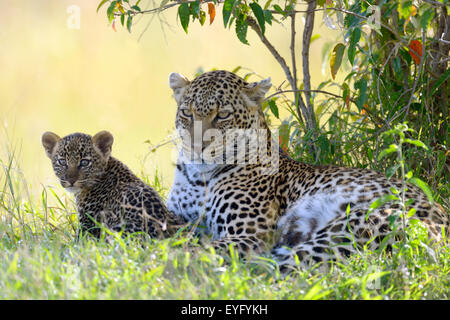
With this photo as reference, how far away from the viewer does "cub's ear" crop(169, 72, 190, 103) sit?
707cm

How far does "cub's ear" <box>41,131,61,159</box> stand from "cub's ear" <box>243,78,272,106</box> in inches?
83.6

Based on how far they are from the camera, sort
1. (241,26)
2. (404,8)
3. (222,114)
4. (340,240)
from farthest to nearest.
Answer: (241,26) < (222,114) < (340,240) < (404,8)

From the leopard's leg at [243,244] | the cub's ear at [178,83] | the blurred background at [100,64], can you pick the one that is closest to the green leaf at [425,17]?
the leopard's leg at [243,244]

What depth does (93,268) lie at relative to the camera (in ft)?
15.4

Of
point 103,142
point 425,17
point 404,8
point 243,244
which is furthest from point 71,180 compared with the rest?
point 425,17

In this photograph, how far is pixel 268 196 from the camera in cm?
660

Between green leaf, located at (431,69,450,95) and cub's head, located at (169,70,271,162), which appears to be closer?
cub's head, located at (169,70,271,162)

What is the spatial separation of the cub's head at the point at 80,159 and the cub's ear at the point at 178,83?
845 mm

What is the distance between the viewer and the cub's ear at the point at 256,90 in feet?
22.4

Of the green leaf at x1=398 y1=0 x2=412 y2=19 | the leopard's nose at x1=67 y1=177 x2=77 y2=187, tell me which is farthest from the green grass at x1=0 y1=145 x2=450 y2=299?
the green leaf at x1=398 y1=0 x2=412 y2=19

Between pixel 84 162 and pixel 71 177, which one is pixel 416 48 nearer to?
pixel 84 162

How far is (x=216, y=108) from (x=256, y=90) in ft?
1.66

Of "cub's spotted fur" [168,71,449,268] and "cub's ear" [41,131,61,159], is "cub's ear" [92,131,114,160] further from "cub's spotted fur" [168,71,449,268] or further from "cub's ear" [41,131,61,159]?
"cub's spotted fur" [168,71,449,268]

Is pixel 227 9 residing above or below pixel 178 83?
above
